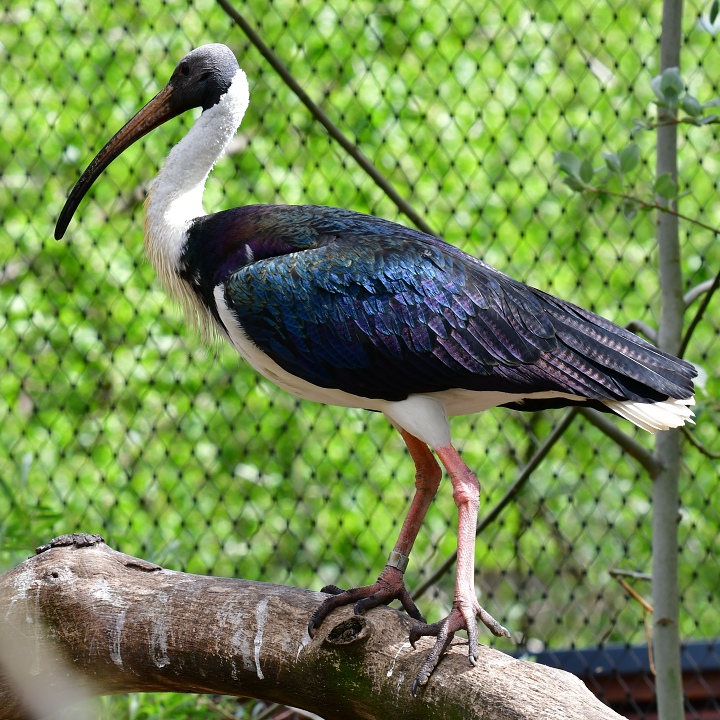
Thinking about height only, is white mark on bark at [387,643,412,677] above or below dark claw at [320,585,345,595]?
below

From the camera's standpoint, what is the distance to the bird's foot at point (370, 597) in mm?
3074

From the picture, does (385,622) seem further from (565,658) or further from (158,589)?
(565,658)

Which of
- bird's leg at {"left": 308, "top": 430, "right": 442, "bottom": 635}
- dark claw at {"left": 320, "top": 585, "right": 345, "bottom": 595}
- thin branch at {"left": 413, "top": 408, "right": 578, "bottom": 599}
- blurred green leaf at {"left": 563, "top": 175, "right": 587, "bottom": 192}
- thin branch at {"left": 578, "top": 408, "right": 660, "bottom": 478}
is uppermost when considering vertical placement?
blurred green leaf at {"left": 563, "top": 175, "right": 587, "bottom": 192}

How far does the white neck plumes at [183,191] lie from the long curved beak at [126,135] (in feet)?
0.63

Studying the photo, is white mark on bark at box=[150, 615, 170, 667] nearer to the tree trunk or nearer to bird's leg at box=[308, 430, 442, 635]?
bird's leg at box=[308, 430, 442, 635]

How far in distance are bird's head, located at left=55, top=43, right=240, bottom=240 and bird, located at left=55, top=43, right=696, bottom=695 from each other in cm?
55

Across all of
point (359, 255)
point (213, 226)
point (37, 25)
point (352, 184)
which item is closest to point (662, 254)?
point (359, 255)

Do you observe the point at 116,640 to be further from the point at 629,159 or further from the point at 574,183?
the point at 629,159

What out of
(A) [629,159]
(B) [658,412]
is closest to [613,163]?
(A) [629,159]

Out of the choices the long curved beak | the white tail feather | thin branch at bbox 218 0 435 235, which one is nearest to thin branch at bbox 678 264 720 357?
the white tail feather

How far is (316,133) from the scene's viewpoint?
7.68 meters

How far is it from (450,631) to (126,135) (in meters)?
2.07

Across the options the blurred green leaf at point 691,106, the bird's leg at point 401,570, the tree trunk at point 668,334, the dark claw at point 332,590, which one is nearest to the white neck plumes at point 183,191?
the bird's leg at point 401,570

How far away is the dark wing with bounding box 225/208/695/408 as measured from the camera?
3295mm
